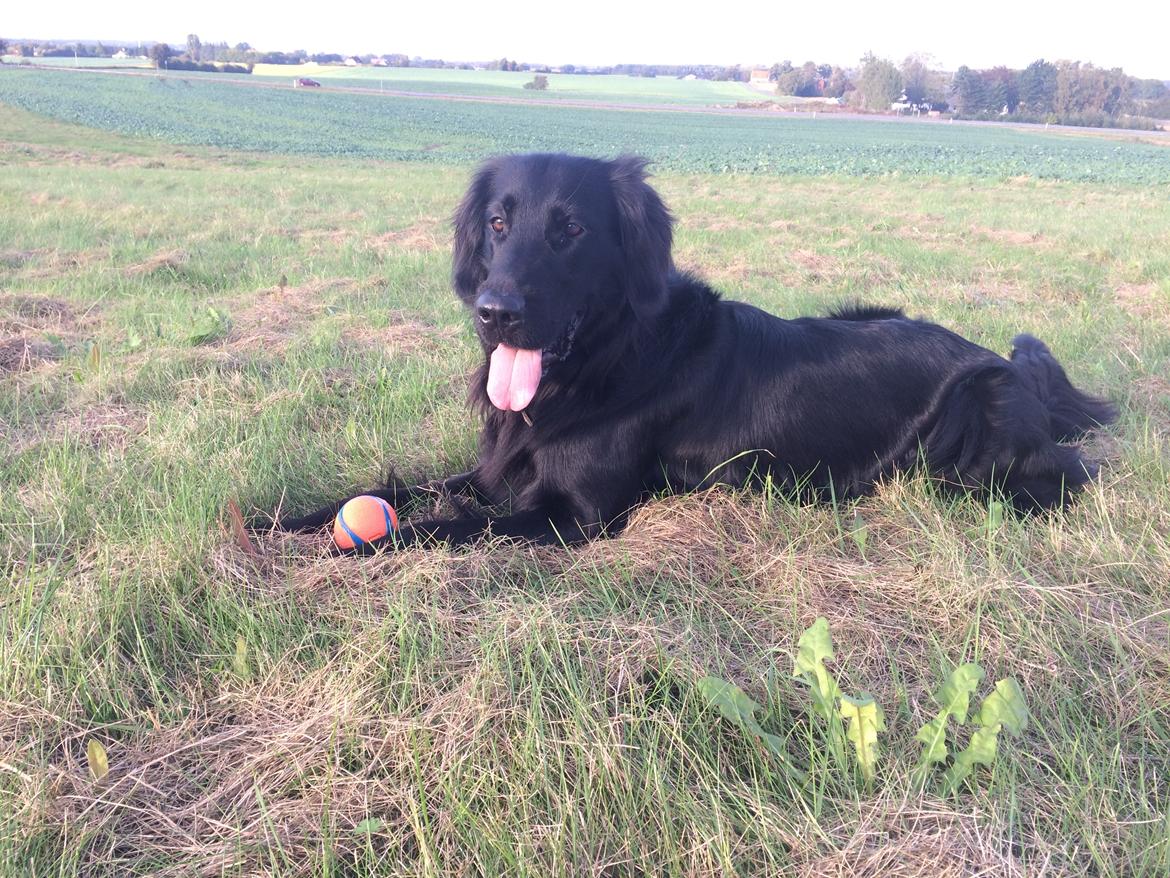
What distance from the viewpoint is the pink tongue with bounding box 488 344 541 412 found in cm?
271

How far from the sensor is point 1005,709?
59.9 inches

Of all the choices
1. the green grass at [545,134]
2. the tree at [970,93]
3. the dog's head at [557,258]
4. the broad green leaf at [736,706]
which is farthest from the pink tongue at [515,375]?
the tree at [970,93]

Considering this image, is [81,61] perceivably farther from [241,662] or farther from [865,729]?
[865,729]

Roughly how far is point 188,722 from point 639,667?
1012mm

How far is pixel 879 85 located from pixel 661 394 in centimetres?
9274

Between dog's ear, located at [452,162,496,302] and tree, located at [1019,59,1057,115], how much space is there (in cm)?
9143

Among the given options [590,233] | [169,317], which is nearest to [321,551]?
[590,233]

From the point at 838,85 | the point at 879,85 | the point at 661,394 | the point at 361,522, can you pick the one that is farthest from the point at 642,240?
the point at 838,85

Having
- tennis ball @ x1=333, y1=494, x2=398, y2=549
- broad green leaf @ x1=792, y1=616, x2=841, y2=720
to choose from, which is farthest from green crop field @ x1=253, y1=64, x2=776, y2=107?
broad green leaf @ x1=792, y1=616, x2=841, y2=720

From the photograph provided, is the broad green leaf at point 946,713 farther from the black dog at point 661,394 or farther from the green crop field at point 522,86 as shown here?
the green crop field at point 522,86

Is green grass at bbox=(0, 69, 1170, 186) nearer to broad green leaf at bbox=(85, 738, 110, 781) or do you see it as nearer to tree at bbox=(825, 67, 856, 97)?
broad green leaf at bbox=(85, 738, 110, 781)

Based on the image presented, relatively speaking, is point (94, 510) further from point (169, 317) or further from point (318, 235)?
point (318, 235)

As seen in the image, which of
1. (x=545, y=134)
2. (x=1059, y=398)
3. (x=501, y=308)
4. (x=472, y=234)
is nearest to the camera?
(x=501, y=308)

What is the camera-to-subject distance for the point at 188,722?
1718 mm
